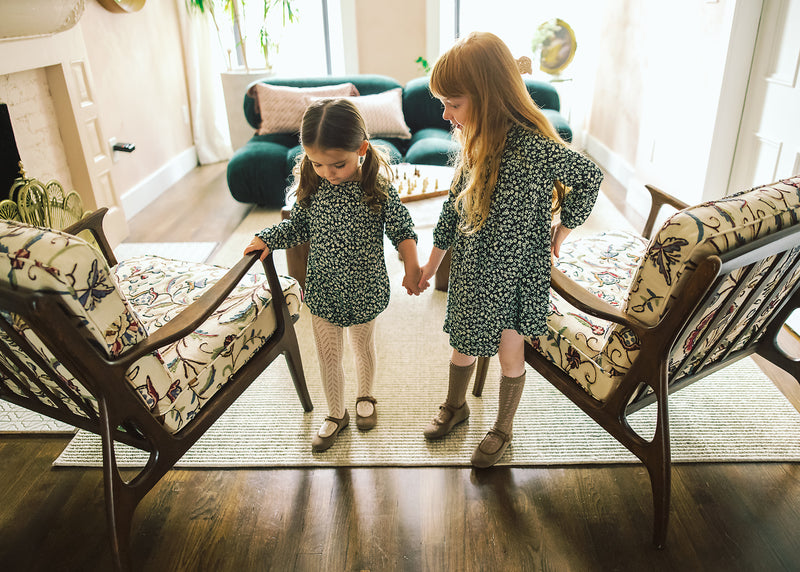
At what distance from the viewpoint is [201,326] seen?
1.49 meters

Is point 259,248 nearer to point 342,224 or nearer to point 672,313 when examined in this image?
point 342,224

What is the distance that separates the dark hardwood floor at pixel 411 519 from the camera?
1.37 meters

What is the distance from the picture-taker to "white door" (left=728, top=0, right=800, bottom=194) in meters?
2.16

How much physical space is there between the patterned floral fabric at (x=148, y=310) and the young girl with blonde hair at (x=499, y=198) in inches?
20.7

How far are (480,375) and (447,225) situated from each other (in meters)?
0.63

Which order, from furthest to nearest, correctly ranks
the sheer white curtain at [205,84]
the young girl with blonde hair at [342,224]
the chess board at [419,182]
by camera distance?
the sheer white curtain at [205,84]
the chess board at [419,182]
the young girl with blonde hair at [342,224]

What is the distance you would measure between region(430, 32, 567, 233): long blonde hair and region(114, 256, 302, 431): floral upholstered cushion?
26.4 inches

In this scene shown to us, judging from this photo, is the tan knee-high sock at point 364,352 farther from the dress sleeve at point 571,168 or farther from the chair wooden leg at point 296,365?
the dress sleeve at point 571,168

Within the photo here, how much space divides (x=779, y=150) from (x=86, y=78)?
325 cm

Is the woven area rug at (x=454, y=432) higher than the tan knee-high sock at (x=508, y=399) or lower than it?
lower

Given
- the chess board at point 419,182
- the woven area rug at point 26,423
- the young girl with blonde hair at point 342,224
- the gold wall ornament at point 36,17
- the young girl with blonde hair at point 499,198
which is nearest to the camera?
the young girl with blonde hair at point 499,198

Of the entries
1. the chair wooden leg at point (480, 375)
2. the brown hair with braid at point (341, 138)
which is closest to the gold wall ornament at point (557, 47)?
the chair wooden leg at point (480, 375)

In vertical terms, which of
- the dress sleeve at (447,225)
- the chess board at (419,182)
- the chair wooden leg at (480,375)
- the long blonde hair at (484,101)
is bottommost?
the chair wooden leg at (480,375)

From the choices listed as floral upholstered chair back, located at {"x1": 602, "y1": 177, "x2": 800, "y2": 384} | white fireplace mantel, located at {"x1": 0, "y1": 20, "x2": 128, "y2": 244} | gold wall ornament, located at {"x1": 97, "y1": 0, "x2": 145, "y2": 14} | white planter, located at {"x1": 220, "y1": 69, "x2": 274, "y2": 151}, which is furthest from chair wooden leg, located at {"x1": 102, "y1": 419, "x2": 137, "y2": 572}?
white planter, located at {"x1": 220, "y1": 69, "x2": 274, "y2": 151}
